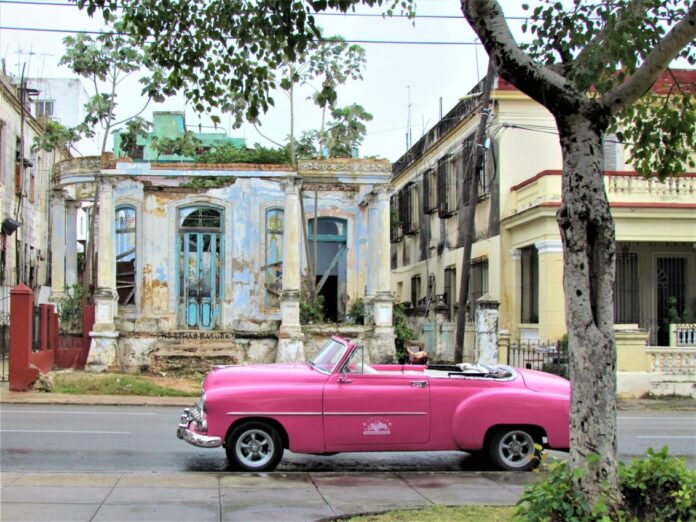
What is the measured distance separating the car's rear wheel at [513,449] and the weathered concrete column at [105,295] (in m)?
14.4

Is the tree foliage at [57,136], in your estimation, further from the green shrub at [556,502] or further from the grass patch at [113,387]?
the green shrub at [556,502]

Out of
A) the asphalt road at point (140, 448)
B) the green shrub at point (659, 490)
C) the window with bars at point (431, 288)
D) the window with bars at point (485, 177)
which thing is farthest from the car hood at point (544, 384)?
the window with bars at point (431, 288)

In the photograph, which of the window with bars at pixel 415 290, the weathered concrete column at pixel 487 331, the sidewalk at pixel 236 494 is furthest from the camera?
the window with bars at pixel 415 290

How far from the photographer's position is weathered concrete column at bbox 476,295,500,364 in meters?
21.1

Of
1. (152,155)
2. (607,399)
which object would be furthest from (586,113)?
(152,155)

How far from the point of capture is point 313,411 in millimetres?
9859

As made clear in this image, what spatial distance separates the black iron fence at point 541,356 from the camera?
20.9m

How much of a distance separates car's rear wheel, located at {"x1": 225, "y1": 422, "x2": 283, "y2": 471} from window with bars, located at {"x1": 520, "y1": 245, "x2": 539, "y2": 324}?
14.9m

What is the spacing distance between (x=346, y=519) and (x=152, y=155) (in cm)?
2730

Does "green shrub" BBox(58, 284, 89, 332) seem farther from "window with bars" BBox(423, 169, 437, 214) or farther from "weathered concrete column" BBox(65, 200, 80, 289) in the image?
"window with bars" BBox(423, 169, 437, 214)

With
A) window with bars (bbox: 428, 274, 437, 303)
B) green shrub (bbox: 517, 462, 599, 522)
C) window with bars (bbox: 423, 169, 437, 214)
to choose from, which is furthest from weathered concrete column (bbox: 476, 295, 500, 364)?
green shrub (bbox: 517, 462, 599, 522)

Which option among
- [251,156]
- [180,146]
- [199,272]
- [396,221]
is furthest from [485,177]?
[396,221]

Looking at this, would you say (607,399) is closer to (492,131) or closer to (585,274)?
(585,274)

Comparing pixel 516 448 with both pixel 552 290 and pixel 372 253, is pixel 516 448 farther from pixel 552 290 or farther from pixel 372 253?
pixel 372 253
